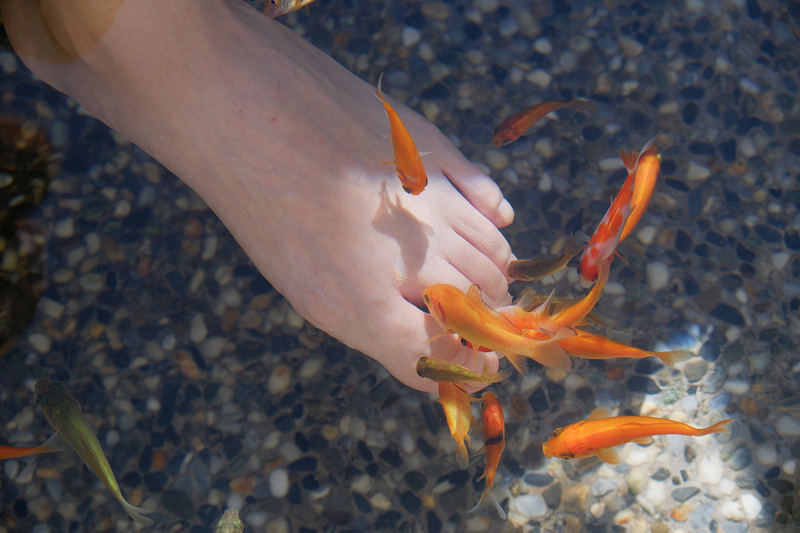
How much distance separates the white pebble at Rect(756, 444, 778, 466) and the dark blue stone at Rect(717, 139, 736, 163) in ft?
3.66

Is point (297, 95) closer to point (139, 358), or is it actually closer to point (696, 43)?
point (139, 358)

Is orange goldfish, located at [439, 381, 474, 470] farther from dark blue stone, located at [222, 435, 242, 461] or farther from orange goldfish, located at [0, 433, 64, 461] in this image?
orange goldfish, located at [0, 433, 64, 461]

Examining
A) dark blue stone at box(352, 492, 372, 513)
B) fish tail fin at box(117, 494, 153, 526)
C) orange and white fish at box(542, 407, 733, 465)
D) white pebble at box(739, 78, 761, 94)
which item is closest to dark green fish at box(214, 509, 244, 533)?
fish tail fin at box(117, 494, 153, 526)

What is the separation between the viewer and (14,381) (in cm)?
212

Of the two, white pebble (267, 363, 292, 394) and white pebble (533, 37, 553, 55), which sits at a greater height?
white pebble (533, 37, 553, 55)

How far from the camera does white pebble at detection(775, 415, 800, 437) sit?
2.00 m

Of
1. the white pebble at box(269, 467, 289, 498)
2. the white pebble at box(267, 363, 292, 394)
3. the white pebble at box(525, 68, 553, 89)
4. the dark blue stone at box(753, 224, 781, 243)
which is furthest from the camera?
the white pebble at box(525, 68, 553, 89)

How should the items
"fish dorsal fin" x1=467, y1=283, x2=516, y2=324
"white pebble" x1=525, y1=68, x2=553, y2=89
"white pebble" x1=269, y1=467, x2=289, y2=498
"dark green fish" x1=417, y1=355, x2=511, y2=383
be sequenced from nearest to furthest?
"dark green fish" x1=417, y1=355, x2=511, y2=383 < "fish dorsal fin" x1=467, y1=283, x2=516, y2=324 < "white pebble" x1=269, y1=467, x2=289, y2=498 < "white pebble" x1=525, y1=68, x2=553, y2=89

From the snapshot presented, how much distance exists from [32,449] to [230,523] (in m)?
0.71

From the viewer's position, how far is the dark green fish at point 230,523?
194cm

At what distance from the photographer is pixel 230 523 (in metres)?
1.94

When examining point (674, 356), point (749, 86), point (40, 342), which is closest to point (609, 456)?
point (674, 356)

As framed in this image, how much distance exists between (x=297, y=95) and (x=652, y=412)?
1.68 m

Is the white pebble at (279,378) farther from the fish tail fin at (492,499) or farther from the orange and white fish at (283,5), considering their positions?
the orange and white fish at (283,5)
